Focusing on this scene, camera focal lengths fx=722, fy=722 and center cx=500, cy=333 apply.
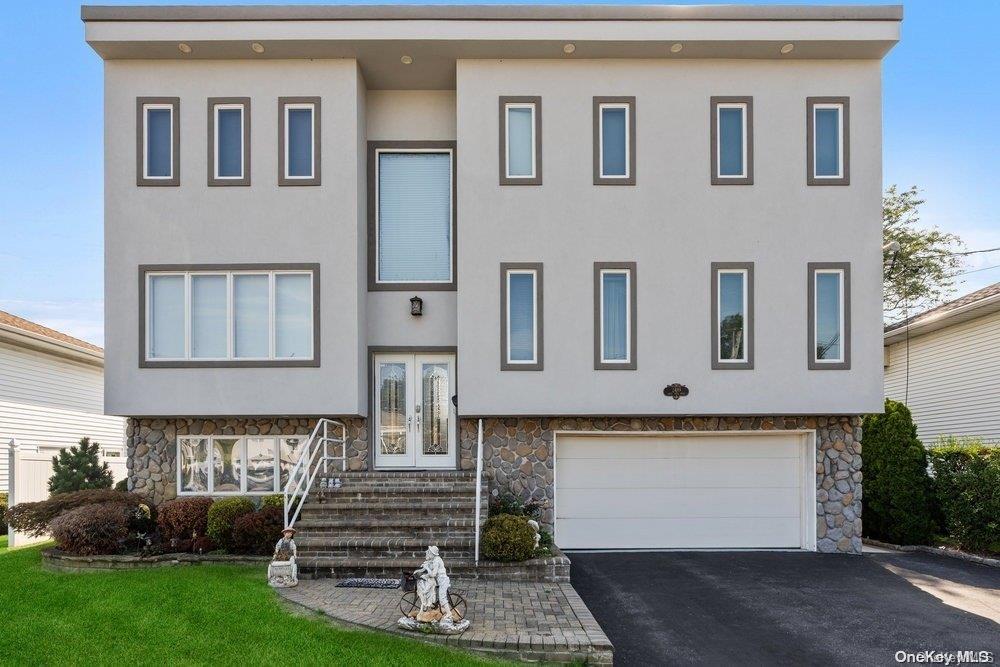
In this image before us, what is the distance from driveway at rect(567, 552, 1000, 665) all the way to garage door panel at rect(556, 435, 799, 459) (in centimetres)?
150

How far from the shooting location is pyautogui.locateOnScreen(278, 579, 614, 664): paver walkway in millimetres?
6109

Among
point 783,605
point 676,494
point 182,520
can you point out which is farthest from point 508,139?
point 783,605

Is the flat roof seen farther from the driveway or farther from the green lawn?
the driveway

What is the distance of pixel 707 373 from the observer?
10.8 m

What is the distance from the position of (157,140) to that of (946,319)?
15.7m

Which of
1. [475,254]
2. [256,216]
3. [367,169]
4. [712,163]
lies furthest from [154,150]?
[712,163]

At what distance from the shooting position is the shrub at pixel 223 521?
970 centimetres

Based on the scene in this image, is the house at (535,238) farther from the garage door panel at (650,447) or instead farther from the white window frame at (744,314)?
the garage door panel at (650,447)

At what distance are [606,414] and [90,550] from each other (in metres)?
7.33

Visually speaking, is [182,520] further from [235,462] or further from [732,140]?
[732,140]

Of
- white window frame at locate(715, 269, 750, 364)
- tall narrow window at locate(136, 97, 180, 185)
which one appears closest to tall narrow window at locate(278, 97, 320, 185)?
tall narrow window at locate(136, 97, 180, 185)

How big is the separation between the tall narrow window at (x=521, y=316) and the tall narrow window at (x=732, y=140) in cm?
320

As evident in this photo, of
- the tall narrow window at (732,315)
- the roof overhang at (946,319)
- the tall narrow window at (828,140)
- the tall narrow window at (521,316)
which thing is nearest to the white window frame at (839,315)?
the tall narrow window at (732,315)

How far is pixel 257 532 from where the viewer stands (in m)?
9.58
